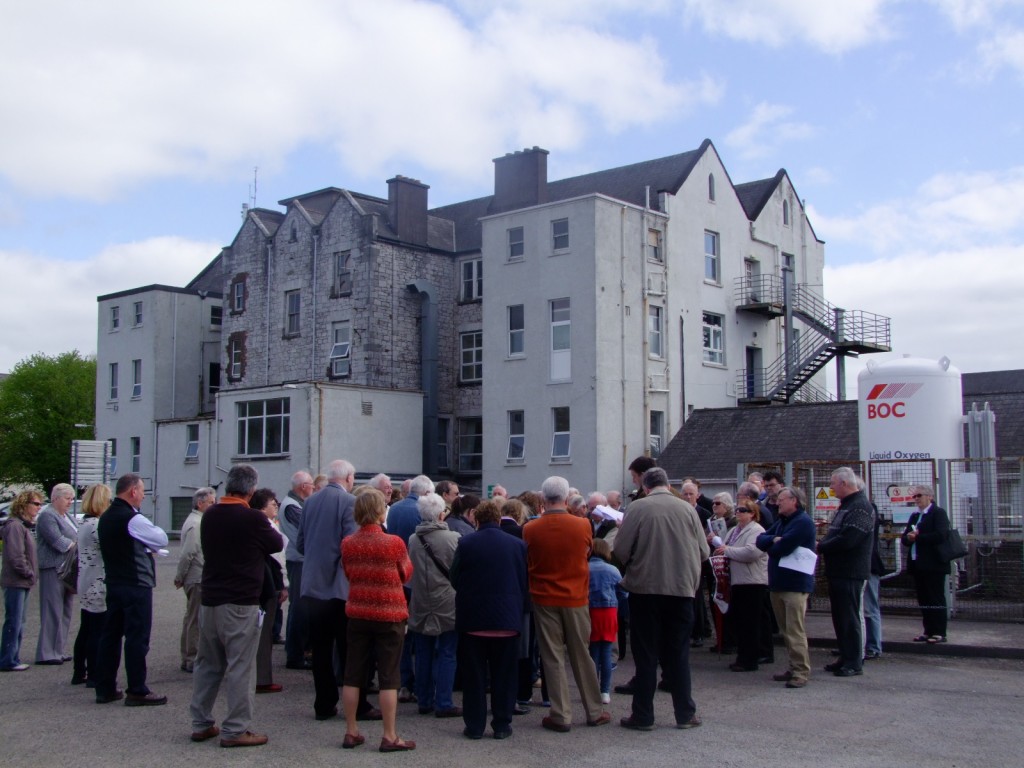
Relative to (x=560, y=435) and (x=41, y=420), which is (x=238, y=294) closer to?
(x=560, y=435)

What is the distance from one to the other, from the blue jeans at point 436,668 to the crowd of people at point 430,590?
0.02m

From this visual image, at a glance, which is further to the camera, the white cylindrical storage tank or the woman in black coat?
the white cylindrical storage tank

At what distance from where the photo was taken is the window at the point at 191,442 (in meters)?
43.6

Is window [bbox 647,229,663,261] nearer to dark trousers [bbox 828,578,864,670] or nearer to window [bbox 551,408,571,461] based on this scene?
window [bbox 551,408,571,461]

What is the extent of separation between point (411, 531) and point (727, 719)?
3388 millimetres

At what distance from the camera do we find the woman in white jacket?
450 inches

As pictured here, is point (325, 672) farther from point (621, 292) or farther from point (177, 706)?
point (621, 292)

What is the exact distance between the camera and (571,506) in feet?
37.3

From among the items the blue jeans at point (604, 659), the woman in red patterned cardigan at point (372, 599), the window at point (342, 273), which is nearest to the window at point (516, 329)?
the window at point (342, 273)

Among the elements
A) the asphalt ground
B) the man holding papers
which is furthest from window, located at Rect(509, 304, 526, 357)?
the man holding papers

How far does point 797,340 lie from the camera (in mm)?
41688

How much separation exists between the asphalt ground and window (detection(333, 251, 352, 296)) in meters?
30.7

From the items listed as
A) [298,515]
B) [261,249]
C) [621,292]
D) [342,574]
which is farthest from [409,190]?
[342,574]

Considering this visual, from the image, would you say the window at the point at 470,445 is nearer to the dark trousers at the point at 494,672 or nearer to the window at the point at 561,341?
the window at the point at 561,341
